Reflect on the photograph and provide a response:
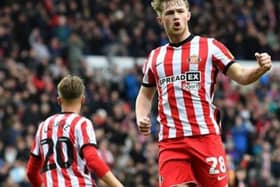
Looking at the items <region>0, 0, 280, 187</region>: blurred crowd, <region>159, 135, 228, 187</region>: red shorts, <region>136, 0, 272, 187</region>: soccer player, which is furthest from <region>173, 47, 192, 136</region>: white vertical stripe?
<region>0, 0, 280, 187</region>: blurred crowd

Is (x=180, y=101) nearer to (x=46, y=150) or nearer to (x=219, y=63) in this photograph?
(x=219, y=63)

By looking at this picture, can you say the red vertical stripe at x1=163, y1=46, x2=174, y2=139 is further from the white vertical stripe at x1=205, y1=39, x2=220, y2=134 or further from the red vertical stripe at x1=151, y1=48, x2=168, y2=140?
the white vertical stripe at x1=205, y1=39, x2=220, y2=134

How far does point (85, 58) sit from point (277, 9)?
9006mm

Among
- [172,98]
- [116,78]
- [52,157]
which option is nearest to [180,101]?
[172,98]

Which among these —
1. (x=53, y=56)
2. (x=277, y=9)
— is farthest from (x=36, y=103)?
(x=277, y=9)

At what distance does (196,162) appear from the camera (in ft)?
30.5

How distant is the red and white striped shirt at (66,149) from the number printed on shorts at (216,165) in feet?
3.58

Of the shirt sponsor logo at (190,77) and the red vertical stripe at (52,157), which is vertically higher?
the shirt sponsor logo at (190,77)

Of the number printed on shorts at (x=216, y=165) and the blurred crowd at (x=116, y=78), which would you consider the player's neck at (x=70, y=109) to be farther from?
the blurred crowd at (x=116, y=78)

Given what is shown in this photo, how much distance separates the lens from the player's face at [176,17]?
9356 millimetres

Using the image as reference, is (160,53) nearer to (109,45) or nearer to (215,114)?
(215,114)

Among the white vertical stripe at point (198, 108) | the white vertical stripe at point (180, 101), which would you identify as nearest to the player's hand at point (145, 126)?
the white vertical stripe at point (180, 101)

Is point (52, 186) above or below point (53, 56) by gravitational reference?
below

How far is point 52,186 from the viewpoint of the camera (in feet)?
30.7
